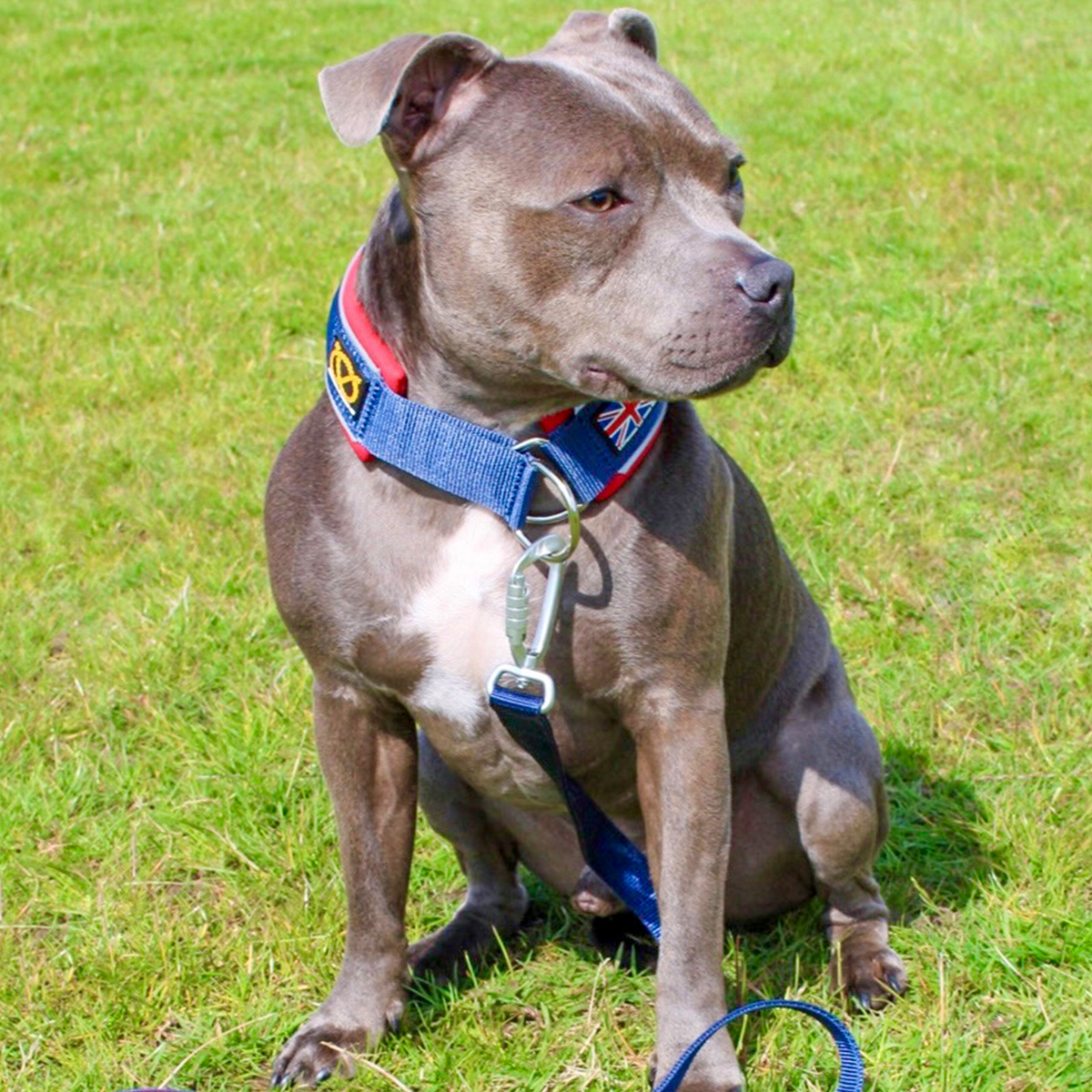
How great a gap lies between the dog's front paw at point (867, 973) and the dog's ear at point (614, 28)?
1.71m

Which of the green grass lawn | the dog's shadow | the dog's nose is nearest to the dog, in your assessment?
the dog's nose

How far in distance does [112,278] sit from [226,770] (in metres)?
3.43

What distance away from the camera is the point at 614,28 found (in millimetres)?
2955

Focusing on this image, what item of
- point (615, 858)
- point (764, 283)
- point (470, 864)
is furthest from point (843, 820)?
point (764, 283)

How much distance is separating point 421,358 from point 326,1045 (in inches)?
48.2

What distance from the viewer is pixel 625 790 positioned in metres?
3.07

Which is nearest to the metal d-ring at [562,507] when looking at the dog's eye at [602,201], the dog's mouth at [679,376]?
the dog's mouth at [679,376]

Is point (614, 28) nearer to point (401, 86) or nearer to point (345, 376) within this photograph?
point (401, 86)

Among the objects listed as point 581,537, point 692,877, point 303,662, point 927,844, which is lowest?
point 303,662

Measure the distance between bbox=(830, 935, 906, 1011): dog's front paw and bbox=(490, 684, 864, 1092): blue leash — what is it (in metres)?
0.22

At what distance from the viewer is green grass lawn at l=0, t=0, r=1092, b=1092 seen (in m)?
3.03

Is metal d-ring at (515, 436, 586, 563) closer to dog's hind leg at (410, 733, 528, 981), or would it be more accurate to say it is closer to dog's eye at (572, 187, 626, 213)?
dog's eye at (572, 187, 626, 213)

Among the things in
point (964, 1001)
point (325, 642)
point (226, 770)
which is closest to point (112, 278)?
point (226, 770)

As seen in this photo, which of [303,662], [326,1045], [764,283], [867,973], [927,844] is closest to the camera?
[764,283]
